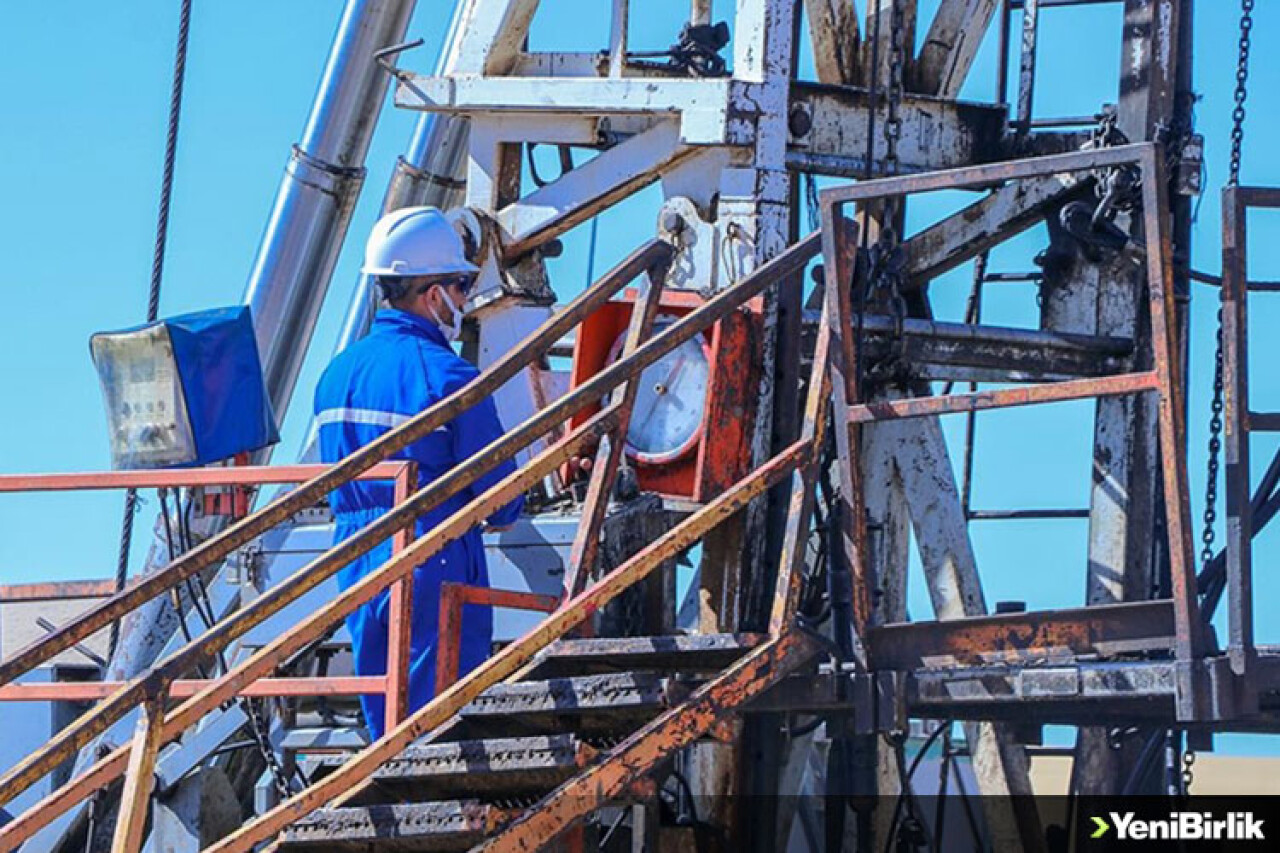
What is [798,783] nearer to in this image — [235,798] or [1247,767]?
[235,798]

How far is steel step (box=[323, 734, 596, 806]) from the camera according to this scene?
226 inches

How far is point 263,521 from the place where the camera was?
612 centimetres

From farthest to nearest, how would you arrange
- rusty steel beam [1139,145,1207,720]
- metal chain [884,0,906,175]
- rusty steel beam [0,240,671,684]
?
metal chain [884,0,906,175] < rusty steel beam [0,240,671,684] < rusty steel beam [1139,145,1207,720]

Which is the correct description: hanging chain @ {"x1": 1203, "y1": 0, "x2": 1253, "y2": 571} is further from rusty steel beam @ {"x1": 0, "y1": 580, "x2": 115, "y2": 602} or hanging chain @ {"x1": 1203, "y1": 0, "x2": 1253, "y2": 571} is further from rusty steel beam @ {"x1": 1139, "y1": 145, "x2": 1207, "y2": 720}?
rusty steel beam @ {"x1": 0, "y1": 580, "x2": 115, "y2": 602}

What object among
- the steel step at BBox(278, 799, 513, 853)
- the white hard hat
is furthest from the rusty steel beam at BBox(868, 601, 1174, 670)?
the white hard hat

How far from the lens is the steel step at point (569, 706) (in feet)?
19.3

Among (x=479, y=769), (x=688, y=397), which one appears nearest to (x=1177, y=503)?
(x=479, y=769)

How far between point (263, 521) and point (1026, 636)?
6.76 ft

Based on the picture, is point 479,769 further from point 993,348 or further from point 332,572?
point 993,348

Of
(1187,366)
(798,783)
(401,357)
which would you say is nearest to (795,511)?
(401,357)

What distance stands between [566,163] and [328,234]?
286 centimetres

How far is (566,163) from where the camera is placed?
28.8ft

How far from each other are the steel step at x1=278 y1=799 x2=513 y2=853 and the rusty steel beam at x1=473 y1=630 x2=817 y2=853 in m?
0.06

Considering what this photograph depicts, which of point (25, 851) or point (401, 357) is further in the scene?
point (25, 851)
